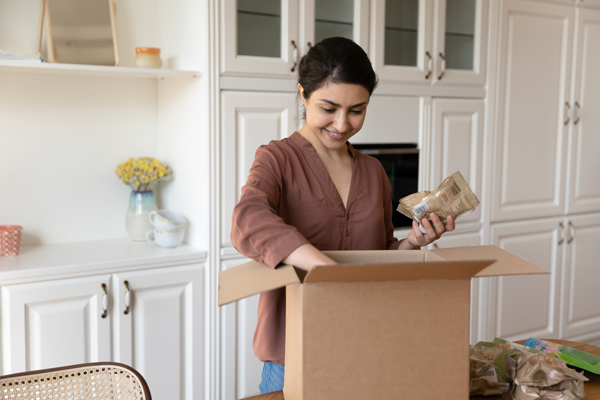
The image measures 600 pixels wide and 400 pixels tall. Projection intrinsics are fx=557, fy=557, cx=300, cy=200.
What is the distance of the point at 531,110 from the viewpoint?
8.46ft

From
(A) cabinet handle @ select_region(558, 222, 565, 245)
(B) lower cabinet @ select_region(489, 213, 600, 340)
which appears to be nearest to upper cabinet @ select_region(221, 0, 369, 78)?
(B) lower cabinet @ select_region(489, 213, 600, 340)

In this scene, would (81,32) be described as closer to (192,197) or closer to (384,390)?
(192,197)

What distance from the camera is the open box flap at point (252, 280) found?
704mm

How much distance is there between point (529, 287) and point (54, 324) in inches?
83.4

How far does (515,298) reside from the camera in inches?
Result: 105

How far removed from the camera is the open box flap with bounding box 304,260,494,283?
69 centimetres

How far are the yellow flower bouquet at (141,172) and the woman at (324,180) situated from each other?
1011 mm

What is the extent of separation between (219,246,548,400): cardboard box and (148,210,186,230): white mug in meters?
1.24

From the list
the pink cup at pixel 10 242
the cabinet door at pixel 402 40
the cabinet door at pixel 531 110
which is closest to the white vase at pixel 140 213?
the pink cup at pixel 10 242

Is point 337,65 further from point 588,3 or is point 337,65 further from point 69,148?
point 588,3

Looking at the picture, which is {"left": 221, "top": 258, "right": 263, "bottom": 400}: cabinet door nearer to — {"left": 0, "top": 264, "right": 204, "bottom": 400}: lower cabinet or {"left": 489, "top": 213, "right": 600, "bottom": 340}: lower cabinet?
{"left": 0, "top": 264, "right": 204, "bottom": 400}: lower cabinet

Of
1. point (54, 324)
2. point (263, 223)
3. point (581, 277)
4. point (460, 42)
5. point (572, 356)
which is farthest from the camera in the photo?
point (581, 277)

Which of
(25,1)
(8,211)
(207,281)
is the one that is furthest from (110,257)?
(25,1)

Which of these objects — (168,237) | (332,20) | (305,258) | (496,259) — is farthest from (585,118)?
(305,258)
